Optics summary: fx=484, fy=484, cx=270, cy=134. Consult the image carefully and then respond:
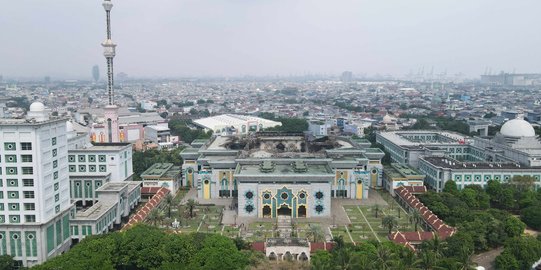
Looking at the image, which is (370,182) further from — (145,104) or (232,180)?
(145,104)

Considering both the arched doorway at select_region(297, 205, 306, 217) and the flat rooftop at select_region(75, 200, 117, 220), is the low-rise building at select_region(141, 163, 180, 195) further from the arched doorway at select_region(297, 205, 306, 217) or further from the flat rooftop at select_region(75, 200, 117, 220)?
the arched doorway at select_region(297, 205, 306, 217)

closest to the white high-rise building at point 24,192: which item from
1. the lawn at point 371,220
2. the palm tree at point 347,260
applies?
the palm tree at point 347,260

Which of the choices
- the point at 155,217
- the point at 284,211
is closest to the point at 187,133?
the point at 284,211

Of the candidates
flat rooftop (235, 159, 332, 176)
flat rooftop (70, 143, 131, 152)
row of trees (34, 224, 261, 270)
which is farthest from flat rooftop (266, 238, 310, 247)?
flat rooftop (70, 143, 131, 152)

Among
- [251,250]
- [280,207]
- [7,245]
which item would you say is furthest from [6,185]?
[280,207]

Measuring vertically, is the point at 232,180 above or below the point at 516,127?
below

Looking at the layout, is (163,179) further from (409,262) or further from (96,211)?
(409,262)

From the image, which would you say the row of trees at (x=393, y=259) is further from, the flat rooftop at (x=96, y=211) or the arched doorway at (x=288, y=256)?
the flat rooftop at (x=96, y=211)
